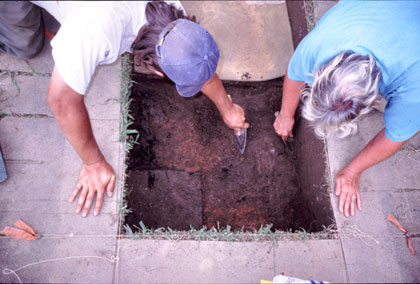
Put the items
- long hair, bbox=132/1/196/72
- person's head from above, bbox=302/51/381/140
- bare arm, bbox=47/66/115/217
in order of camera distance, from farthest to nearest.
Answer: long hair, bbox=132/1/196/72 → bare arm, bbox=47/66/115/217 → person's head from above, bbox=302/51/381/140

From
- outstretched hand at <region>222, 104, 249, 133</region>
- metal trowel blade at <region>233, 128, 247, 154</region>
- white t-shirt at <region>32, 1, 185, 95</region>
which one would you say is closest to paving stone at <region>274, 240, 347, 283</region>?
metal trowel blade at <region>233, 128, 247, 154</region>

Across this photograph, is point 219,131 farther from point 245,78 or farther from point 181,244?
point 181,244

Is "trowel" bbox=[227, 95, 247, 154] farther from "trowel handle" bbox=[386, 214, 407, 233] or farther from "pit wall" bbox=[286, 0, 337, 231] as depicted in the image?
"trowel handle" bbox=[386, 214, 407, 233]

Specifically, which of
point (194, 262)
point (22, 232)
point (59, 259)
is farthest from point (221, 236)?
point (22, 232)

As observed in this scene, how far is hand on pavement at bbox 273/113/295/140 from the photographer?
Answer: 98.2 inches

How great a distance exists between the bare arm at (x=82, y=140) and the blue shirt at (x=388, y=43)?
131 cm

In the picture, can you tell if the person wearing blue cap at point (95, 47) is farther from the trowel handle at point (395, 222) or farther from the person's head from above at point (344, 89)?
the trowel handle at point (395, 222)

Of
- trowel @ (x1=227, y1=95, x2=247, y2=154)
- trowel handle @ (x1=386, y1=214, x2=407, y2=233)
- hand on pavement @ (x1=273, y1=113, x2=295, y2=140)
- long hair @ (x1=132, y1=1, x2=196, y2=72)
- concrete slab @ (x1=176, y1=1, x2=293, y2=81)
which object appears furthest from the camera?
concrete slab @ (x1=176, y1=1, x2=293, y2=81)

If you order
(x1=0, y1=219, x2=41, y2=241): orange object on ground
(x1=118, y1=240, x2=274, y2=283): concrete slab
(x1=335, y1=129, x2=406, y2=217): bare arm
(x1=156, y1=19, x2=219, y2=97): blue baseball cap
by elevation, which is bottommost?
(x1=118, y1=240, x2=274, y2=283): concrete slab

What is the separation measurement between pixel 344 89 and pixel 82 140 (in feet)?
4.86

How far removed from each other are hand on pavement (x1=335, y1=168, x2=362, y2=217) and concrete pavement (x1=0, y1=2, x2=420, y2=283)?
2.4 inches

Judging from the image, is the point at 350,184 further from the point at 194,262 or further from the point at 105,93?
the point at 105,93

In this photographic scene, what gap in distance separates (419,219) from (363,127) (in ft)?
2.64

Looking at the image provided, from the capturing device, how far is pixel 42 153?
2107 mm
